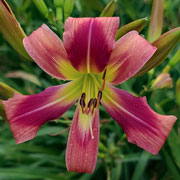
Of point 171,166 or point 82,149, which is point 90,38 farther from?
point 171,166

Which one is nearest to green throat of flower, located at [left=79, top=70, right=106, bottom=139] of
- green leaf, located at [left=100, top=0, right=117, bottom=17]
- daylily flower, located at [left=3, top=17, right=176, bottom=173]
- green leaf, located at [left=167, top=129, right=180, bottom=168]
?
daylily flower, located at [left=3, top=17, right=176, bottom=173]

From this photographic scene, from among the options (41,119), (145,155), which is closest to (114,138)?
(145,155)

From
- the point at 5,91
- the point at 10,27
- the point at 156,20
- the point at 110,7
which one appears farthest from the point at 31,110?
the point at 156,20

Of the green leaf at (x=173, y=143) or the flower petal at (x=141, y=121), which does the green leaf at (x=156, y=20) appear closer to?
the flower petal at (x=141, y=121)

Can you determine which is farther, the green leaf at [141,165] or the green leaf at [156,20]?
the green leaf at [141,165]

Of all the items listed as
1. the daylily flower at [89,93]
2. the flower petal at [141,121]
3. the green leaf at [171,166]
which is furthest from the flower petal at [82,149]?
the green leaf at [171,166]

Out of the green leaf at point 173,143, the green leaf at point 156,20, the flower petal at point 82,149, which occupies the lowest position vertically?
the green leaf at point 173,143

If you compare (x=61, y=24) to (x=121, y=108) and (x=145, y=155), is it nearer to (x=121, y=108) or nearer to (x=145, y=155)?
(x=121, y=108)
